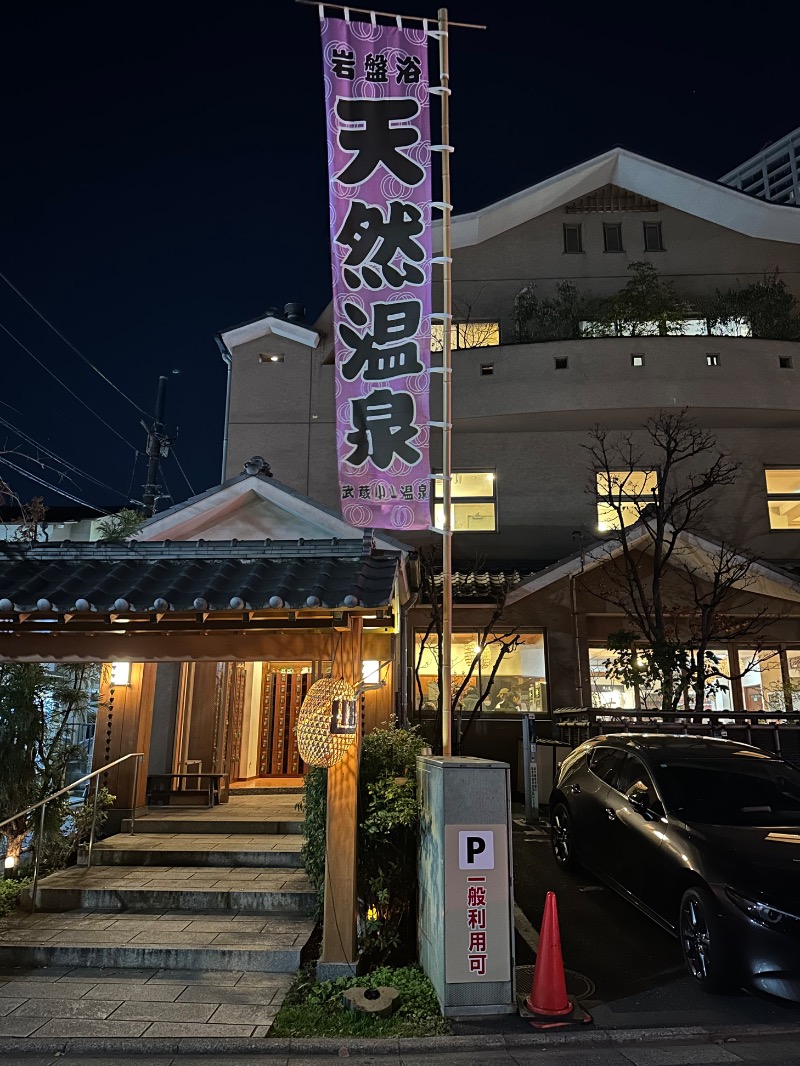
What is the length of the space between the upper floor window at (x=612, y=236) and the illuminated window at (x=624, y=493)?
19.9 ft

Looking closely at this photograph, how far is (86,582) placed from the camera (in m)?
6.69

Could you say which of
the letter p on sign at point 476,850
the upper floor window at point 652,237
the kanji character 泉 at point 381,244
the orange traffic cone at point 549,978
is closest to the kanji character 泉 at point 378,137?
the kanji character 泉 at point 381,244

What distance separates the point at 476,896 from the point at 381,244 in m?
5.77

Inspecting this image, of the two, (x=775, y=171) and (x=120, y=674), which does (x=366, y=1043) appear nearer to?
(x=120, y=674)

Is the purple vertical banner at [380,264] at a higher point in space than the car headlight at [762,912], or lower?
higher

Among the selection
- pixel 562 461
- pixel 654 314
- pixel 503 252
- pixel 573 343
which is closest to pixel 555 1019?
pixel 562 461

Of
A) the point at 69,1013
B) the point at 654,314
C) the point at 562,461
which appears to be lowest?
the point at 69,1013

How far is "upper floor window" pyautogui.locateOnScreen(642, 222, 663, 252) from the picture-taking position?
18516 millimetres

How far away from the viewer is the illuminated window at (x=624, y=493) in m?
16.2

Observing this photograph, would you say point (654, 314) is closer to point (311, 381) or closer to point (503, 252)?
point (503, 252)

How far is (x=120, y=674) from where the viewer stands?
32.6 ft

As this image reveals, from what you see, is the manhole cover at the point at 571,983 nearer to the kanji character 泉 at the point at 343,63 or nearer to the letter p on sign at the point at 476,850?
the letter p on sign at the point at 476,850

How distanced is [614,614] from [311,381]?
350 inches

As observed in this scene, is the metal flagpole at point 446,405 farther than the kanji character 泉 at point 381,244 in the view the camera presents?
No
